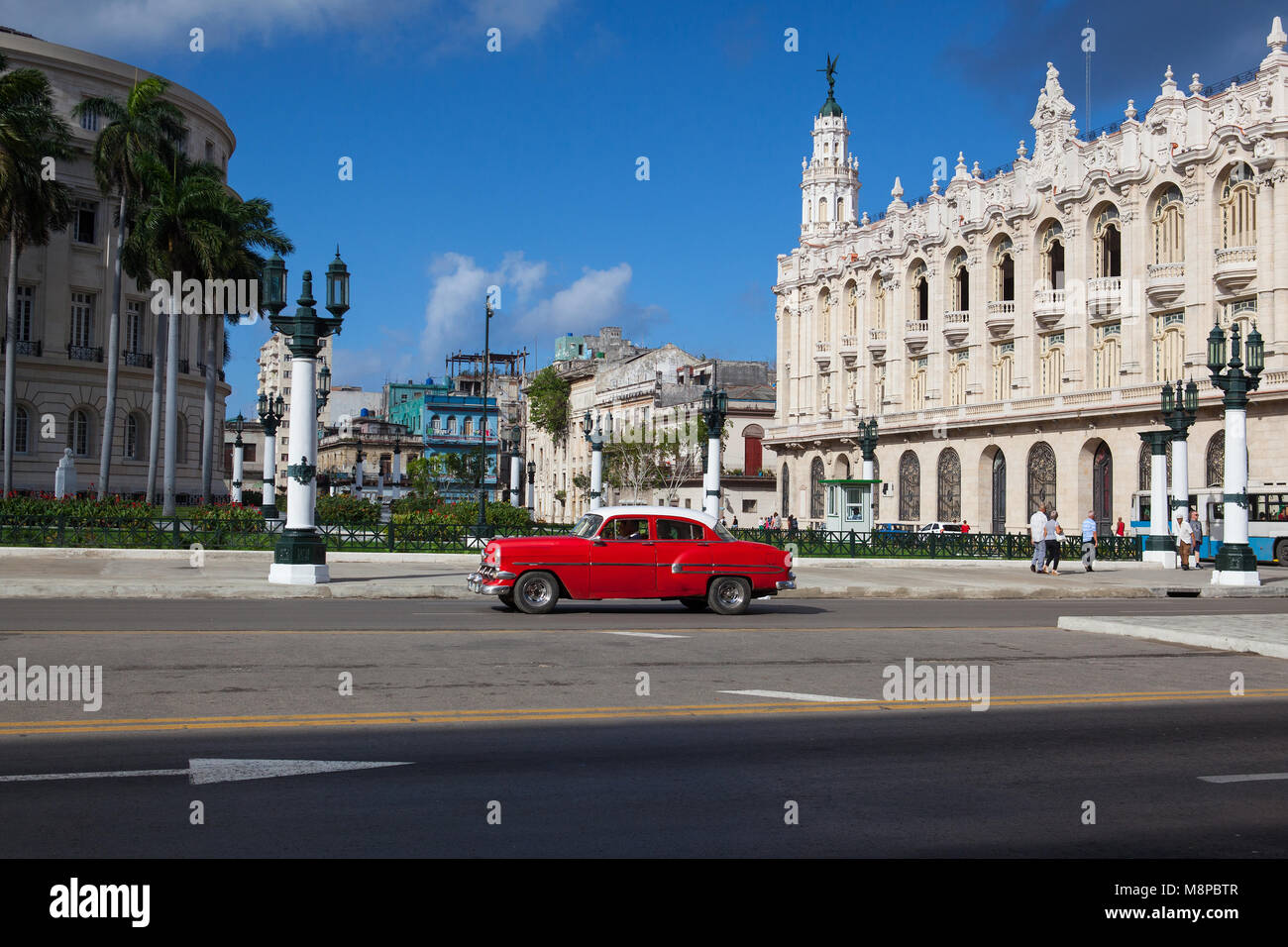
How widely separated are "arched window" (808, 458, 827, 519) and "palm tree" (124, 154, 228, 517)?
1668 inches

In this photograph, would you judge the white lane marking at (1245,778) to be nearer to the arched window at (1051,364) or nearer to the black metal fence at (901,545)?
the black metal fence at (901,545)

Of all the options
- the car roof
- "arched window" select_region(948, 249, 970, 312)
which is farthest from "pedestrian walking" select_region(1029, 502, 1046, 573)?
"arched window" select_region(948, 249, 970, 312)

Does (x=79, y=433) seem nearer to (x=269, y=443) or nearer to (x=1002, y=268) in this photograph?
(x=269, y=443)

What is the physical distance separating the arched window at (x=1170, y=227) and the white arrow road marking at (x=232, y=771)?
5179 centimetres

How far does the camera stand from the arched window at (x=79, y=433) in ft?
183

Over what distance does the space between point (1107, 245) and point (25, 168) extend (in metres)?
46.2

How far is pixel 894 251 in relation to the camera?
232 feet

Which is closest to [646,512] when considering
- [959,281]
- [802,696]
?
[802,696]

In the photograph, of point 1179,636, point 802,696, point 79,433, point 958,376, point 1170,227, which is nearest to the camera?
point 802,696

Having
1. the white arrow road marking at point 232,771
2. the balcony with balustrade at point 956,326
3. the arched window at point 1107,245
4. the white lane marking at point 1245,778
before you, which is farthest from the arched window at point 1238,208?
the white arrow road marking at point 232,771

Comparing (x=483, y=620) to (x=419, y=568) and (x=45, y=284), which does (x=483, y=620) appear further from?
(x=45, y=284)

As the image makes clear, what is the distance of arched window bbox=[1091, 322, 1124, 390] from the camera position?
54812mm

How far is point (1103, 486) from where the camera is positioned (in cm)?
5509
